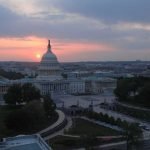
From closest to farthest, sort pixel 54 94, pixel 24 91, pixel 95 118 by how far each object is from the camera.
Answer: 1. pixel 95 118
2. pixel 24 91
3. pixel 54 94

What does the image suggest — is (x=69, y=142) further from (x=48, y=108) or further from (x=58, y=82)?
(x=58, y=82)

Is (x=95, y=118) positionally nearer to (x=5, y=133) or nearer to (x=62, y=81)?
(x=5, y=133)

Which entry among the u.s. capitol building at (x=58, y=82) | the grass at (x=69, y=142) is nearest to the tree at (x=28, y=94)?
the grass at (x=69, y=142)

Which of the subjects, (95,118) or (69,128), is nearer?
(69,128)

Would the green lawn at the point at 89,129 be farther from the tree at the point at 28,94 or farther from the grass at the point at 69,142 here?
the tree at the point at 28,94

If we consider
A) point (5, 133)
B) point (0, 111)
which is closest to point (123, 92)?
point (0, 111)

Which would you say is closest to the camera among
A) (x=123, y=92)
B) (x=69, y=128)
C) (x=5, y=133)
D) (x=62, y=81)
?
(x=5, y=133)
